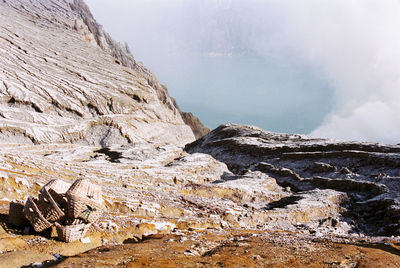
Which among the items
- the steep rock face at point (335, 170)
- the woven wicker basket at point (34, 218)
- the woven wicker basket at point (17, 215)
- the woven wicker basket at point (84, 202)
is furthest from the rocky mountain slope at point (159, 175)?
the woven wicker basket at point (84, 202)

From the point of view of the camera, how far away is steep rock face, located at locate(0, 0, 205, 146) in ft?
162

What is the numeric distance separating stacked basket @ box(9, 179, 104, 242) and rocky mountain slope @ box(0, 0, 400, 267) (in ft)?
1.30

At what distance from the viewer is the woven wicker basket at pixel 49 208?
9062 mm

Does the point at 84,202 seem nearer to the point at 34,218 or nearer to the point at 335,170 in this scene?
the point at 34,218

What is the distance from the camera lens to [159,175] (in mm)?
26172

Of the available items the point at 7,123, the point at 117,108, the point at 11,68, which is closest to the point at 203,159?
the point at 7,123

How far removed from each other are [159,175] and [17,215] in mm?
17053

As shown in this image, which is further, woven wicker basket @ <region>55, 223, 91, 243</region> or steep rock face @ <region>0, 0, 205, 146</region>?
steep rock face @ <region>0, 0, 205, 146</region>

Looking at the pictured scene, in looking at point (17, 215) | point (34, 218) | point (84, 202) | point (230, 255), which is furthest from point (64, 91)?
point (230, 255)

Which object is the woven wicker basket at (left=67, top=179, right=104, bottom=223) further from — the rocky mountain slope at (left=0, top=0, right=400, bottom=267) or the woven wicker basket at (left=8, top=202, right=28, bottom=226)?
the woven wicker basket at (left=8, top=202, right=28, bottom=226)

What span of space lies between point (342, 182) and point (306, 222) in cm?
1175

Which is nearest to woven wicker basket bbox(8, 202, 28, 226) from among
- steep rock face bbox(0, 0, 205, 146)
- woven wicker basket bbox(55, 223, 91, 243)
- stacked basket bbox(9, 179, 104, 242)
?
stacked basket bbox(9, 179, 104, 242)

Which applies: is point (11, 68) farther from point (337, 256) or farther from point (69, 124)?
point (337, 256)

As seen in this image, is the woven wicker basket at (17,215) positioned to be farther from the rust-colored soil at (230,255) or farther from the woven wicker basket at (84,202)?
the rust-colored soil at (230,255)
